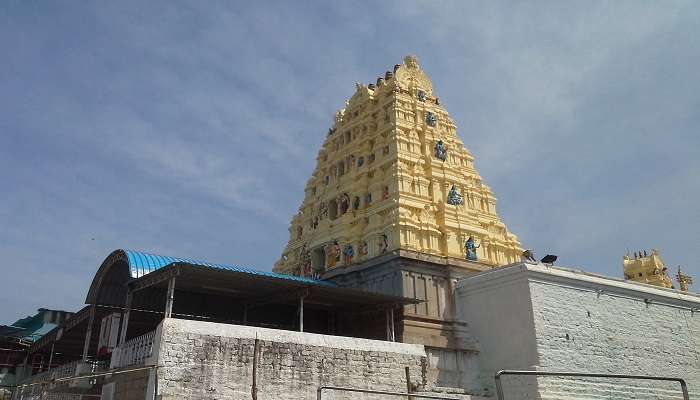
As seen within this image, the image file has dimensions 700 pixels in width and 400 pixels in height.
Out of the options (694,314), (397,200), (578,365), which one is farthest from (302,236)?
(694,314)

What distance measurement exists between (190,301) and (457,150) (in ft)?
53.9

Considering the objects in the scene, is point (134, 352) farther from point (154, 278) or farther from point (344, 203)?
point (344, 203)

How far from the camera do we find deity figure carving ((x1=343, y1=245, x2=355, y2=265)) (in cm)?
2851

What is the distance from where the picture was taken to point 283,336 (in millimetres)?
18750

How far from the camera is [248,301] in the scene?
2380cm

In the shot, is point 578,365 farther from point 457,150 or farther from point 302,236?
point 302,236

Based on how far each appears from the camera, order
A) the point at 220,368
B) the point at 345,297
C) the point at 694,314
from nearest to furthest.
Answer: the point at 220,368, the point at 345,297, the point at 694,314

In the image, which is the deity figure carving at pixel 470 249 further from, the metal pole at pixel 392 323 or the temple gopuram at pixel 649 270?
the temple gopuram at pixel 649 270

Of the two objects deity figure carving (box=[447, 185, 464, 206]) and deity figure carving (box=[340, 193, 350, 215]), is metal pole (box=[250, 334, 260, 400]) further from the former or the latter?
deity figure carving (box=[447, 185, 464, 206])

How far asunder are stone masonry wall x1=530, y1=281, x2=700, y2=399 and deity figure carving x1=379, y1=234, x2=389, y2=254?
6644mm

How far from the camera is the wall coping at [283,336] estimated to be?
17103 mm

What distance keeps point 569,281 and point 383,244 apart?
26.5 feet

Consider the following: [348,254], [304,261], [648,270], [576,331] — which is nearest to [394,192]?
[348,254]

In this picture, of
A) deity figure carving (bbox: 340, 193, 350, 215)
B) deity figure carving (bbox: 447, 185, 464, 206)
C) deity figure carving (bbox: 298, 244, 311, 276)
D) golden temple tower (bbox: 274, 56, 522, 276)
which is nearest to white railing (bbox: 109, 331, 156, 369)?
golden temple tower (bbox: 274, 56, 522, 276)
